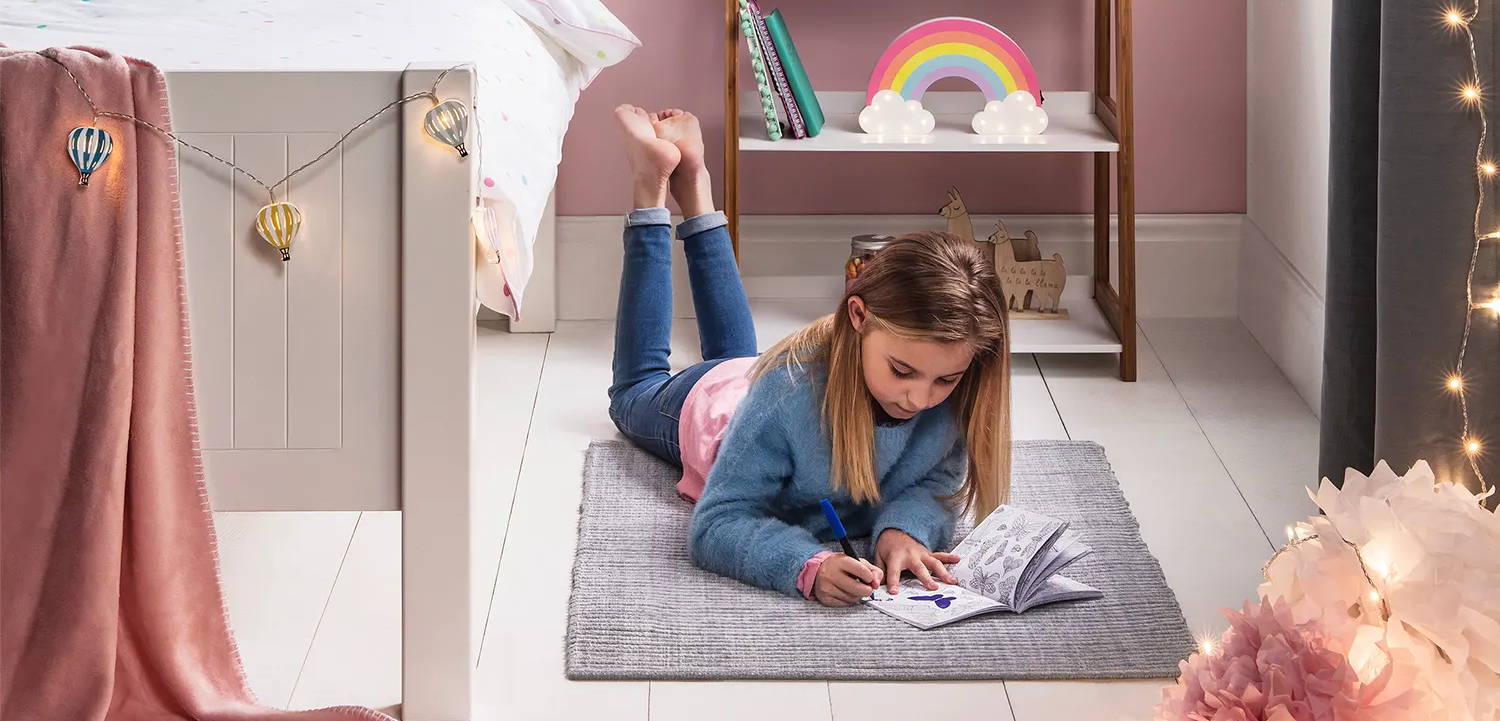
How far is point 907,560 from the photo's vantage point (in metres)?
1.81

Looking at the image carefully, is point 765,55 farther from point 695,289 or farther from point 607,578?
point 607,578

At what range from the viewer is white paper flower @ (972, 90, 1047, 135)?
2650 millimetres

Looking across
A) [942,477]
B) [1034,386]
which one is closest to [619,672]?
[942,477]

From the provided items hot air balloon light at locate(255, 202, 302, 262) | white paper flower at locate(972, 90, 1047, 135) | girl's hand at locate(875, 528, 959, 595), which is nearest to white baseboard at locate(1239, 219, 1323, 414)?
white paper flower at locate(972, 90, 1047, 135)

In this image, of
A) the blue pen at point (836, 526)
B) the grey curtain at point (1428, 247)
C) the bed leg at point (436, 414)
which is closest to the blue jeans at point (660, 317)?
the blue pen at point (836, 526)

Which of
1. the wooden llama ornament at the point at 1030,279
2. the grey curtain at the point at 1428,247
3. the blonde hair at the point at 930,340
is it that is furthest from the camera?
the wooden llama ornament at the point at 1030,279

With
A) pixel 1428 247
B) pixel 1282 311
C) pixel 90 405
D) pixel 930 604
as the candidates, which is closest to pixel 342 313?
pixel 90 405

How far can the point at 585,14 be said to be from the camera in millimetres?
2492

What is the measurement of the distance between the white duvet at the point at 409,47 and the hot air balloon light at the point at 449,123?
0.07 meters

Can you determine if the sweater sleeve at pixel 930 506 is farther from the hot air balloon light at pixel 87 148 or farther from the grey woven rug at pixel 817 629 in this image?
the hot air balloon light at pixel 87 148

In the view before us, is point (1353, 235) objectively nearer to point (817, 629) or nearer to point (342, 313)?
point (817, 629)

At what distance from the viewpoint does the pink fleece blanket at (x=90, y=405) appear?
1.31 m

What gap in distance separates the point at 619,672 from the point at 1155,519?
0.77 m

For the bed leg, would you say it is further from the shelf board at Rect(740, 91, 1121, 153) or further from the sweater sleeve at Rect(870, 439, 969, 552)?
the shelf board at Rect(740, 91, 1121, 153)
